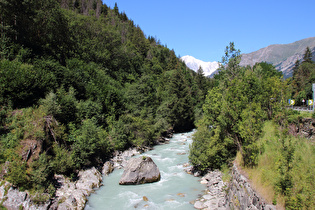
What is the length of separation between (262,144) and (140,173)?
10.6 metres

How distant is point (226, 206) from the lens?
11.6 m

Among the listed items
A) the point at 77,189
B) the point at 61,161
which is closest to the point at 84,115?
the point at 61,161

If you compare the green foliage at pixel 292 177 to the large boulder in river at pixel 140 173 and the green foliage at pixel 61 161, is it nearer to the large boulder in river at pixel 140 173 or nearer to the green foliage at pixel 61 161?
the large boulder in river at pixel 140 173

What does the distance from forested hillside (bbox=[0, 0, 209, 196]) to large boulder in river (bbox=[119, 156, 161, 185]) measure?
447 centimetres

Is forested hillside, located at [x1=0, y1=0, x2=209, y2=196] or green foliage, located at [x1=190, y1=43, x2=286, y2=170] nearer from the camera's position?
green foliage, located at [x1=190, y1=43, x2=286, y2=170]

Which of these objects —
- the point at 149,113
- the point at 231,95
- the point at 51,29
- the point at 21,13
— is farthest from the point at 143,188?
the point at 51,29

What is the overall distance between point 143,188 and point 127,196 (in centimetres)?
179

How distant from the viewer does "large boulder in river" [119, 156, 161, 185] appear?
17.1m

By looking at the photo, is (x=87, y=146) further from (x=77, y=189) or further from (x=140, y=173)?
(x=140, y=173)

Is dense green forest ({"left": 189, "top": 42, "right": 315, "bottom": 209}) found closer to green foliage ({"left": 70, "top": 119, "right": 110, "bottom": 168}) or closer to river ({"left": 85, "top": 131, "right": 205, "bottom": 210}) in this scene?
river ({"left": 85, "top": 131, "right": 205, "bottom": 210})

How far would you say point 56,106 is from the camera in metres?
19.1

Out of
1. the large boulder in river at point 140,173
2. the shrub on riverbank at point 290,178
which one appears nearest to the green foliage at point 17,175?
the large boulder in river at point 140,173

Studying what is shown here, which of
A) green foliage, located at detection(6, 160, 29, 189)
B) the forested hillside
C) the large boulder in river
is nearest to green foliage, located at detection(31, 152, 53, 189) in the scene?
the forested hillside

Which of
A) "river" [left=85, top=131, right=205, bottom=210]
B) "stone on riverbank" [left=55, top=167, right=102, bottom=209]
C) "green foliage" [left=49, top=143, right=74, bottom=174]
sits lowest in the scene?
"river" [left=85, top=131, right=205, bottom=210]
